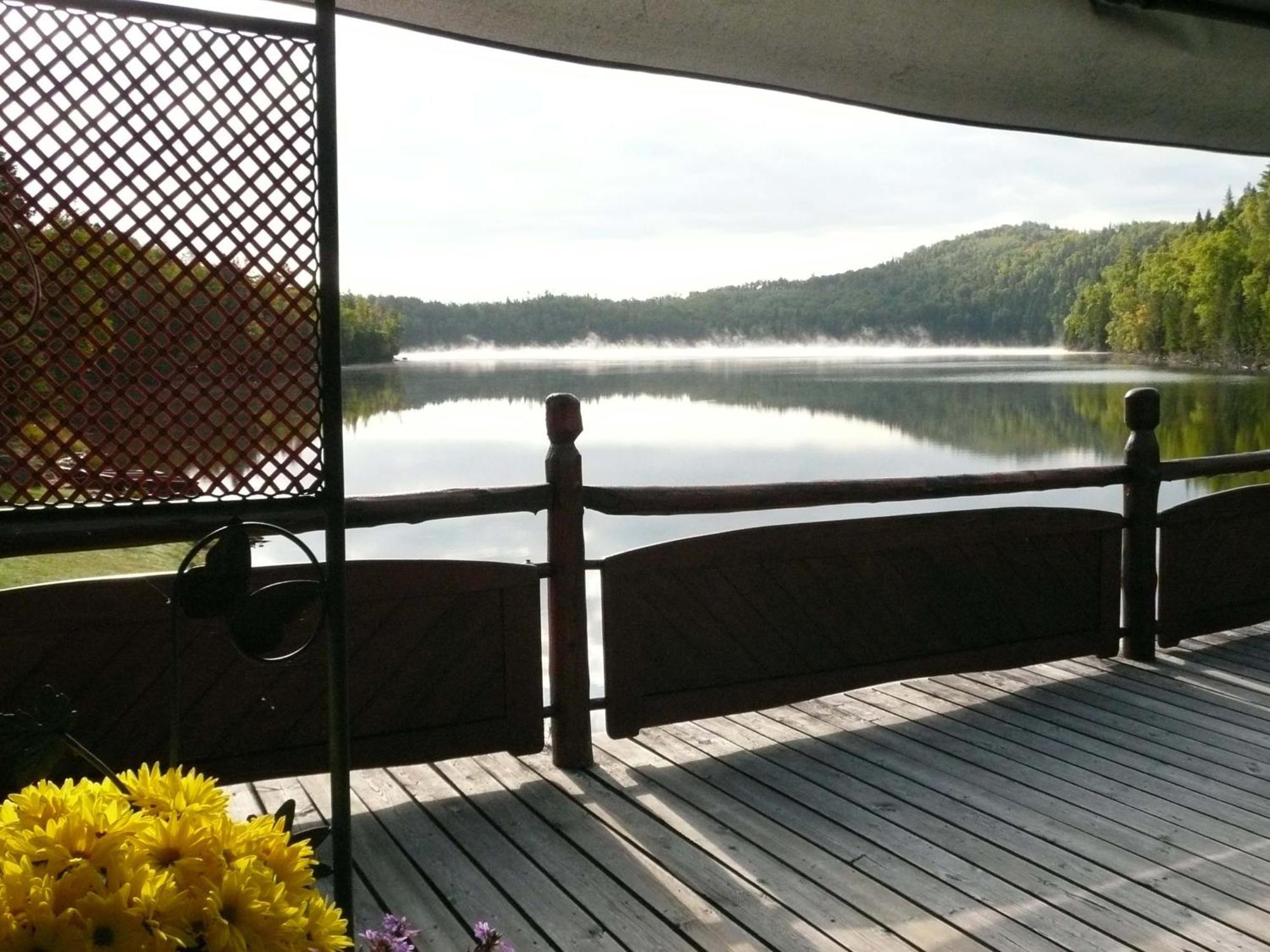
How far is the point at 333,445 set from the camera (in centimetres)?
148

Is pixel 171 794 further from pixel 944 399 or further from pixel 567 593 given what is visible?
pixel 944 399

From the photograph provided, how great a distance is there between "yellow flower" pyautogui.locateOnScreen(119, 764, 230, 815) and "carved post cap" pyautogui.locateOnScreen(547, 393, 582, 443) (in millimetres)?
2093

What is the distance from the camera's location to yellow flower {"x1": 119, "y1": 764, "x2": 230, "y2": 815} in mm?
947

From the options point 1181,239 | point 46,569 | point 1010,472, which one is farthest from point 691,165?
point 1010,472

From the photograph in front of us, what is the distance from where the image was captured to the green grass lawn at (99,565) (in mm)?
16031

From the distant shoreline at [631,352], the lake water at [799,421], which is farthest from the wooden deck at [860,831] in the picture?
the lake water at [799,421]

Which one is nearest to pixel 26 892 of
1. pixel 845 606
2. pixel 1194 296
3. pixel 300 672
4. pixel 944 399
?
pixel 300 672

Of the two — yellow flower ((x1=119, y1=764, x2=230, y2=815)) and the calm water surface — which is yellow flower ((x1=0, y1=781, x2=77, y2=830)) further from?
the calm water surface

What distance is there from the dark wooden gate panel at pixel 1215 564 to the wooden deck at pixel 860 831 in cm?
51

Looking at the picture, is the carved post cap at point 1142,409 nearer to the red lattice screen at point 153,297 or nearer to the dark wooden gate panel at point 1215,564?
the dark wooden gate panel at point 1215,564

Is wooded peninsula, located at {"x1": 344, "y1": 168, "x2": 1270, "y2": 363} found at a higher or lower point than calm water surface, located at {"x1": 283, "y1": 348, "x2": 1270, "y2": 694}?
higher

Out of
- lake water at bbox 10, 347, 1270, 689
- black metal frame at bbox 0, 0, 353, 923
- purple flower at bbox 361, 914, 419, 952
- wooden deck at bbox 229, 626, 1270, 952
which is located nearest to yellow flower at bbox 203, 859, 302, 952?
purple flower at bbox 361, 914, 419, 952

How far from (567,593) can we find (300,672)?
2.32 ft

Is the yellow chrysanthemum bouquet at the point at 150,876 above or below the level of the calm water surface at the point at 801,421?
above
